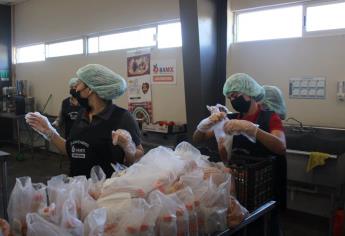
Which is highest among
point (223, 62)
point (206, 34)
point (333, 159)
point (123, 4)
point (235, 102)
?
point (123, 4)

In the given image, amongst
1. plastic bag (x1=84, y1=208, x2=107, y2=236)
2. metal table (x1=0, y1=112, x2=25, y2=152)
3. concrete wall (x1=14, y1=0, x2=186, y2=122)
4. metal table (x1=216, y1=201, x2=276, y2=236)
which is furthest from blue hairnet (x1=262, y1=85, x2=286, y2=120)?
metal table (x1=0, y1=112, x2=25, y2=152)

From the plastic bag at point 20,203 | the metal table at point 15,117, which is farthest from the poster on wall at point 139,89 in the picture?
the plastic bag at point 20,203

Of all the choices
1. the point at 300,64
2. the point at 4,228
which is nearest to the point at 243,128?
the point at 4,228

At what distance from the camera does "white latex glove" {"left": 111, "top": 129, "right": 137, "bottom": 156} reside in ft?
5.44

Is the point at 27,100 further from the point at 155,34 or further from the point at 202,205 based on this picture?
the point at 202,205

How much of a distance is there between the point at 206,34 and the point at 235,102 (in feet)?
6.62

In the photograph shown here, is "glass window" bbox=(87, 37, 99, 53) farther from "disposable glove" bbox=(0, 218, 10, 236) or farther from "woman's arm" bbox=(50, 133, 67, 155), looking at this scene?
"disposable glove" bbox=(0, 218, 10, 236)

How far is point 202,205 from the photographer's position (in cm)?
126

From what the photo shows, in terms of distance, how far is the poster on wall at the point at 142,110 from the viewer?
5008 millimetres

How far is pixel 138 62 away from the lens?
5.08 m

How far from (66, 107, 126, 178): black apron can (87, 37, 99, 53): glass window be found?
13.8ft

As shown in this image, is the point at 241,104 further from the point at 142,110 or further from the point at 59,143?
the point at 142,110

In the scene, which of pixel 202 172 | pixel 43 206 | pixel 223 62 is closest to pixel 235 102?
pixel 202 172

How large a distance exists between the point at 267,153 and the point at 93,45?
4.67 meters
